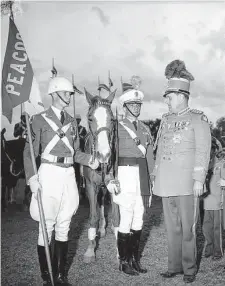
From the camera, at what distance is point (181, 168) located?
4254 millimetres

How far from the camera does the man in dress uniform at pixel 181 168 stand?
415 centimetres

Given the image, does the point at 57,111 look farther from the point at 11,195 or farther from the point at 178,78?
the point at 11,195

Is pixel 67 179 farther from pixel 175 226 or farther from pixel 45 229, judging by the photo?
pixel 175 226

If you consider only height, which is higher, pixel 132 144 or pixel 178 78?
pixel 178 78

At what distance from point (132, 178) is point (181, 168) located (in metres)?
0.73

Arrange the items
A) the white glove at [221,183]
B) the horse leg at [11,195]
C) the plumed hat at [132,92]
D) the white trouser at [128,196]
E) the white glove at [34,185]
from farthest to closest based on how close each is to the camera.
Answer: the horse leg at [11,195], the white glove at [221,183], the plumed hat at [132,92], the white trouser at [128,196], the white glove at [34,185]

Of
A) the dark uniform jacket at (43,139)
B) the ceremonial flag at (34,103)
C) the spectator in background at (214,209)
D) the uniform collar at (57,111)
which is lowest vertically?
the spectator in background at (214,209)

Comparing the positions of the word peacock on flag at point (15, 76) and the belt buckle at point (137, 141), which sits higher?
the word peacock on flag at point (15, 76)

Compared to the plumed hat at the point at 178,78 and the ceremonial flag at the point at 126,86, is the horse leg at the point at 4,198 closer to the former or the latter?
the ceremonial flag at the point at 126,86

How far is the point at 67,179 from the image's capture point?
4.05m

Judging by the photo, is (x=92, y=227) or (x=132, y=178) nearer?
(x=132, y=178)

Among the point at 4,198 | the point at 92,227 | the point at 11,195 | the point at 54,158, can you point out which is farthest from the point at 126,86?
the point at 11,195

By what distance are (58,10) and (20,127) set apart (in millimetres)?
6622

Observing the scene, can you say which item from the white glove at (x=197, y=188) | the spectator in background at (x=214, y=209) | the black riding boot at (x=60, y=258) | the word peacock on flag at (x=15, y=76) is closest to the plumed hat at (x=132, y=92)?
the word peacock on flag at (x=15, y=76)
